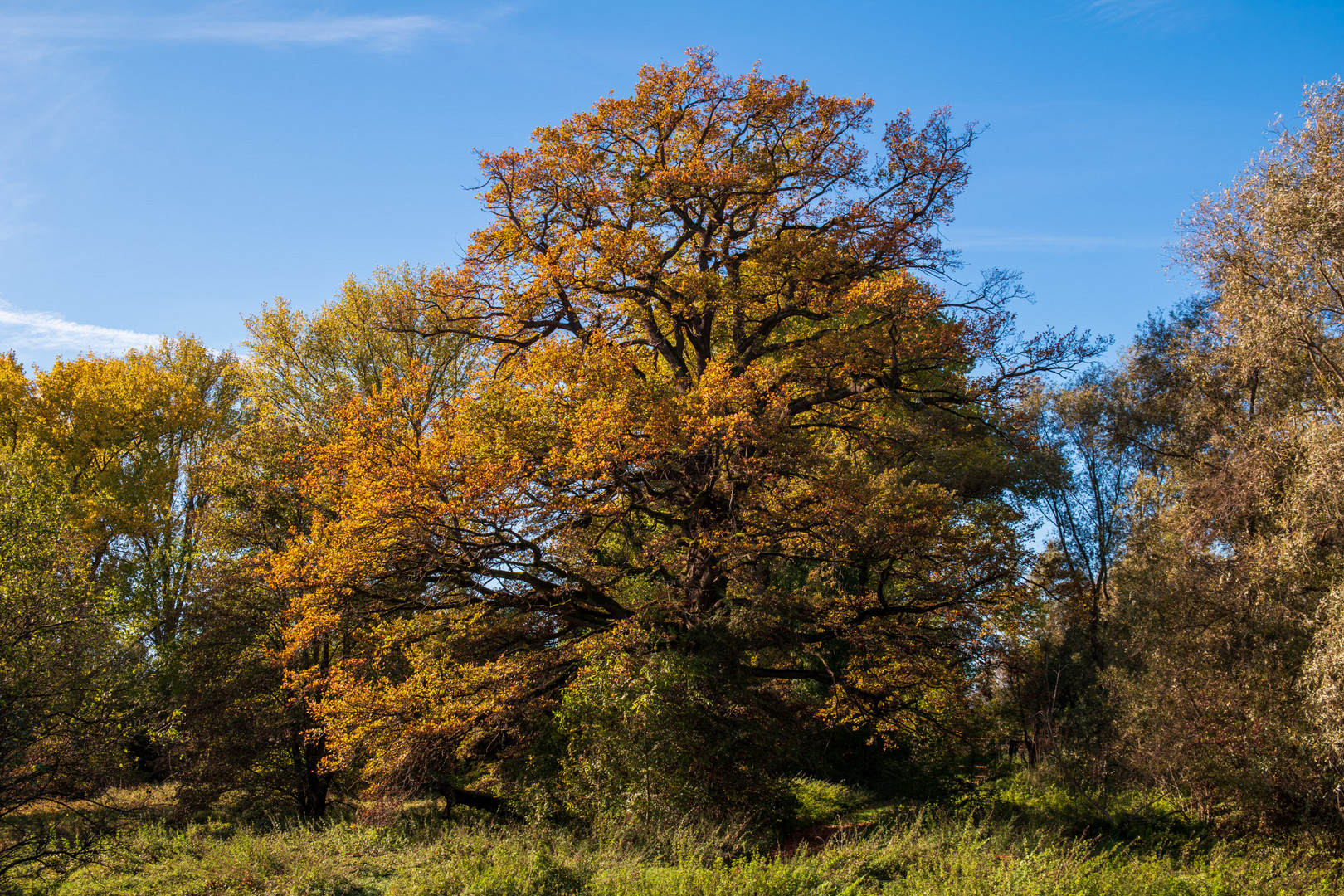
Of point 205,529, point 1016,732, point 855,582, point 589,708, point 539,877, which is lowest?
point 1016,732

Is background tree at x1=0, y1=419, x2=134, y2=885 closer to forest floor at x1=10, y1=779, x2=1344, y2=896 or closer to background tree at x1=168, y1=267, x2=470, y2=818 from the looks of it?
forest floor at x1=10, y1=779, x2=1344, y2=896

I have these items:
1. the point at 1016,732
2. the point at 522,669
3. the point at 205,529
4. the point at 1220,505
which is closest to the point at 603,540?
the point at 522,669

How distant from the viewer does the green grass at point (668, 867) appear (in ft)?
30.0

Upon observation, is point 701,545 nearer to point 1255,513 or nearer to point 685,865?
point 685,865

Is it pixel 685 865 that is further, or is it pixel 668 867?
pixel 668 867

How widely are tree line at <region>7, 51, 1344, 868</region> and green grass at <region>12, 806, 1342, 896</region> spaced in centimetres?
113

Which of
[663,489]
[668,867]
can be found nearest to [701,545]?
[663,489]

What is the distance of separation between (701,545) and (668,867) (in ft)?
16.3

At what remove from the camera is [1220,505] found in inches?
587

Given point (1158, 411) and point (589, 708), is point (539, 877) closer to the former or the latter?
point (589, 708)

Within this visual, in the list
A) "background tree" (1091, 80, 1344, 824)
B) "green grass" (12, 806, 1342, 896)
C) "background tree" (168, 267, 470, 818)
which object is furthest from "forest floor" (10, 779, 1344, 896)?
"background tree" (168, 267, 470, 818)

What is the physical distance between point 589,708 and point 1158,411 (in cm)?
1383

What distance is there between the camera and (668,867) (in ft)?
32.2

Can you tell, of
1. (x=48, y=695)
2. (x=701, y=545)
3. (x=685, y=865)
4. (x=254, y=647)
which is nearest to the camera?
(x=685, y=865)
